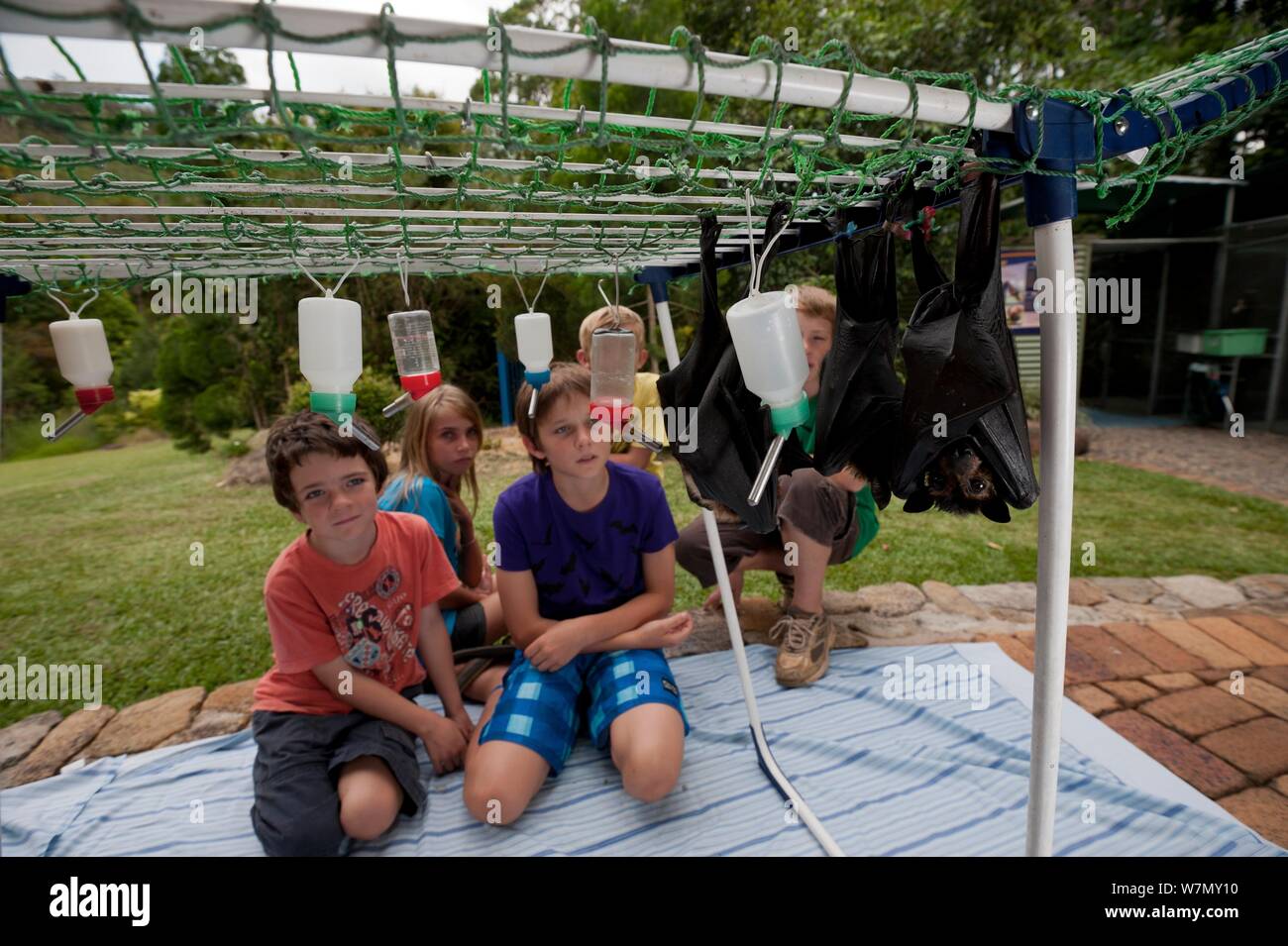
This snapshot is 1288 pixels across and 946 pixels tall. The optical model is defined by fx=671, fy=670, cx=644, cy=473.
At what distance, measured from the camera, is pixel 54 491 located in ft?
22.8

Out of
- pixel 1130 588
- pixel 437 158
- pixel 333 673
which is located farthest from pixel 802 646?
pixel 437 158

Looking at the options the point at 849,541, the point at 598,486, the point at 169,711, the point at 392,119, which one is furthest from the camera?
the point at 849,541

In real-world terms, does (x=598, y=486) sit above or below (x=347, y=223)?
below

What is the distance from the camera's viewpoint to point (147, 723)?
252cm

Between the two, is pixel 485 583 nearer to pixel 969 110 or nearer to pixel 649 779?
pixel 649 779

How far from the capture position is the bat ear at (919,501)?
109 cm

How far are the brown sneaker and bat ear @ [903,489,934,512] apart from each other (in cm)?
158

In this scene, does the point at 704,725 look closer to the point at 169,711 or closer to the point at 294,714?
the point at 294,714

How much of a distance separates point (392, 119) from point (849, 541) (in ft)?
8.13

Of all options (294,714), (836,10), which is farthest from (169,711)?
(836,10)

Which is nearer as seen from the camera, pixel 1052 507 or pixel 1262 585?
pixel 1052 507

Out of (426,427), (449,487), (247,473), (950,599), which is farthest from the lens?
(247,473)

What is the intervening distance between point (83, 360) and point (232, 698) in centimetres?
167

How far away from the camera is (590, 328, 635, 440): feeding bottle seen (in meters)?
1.62
